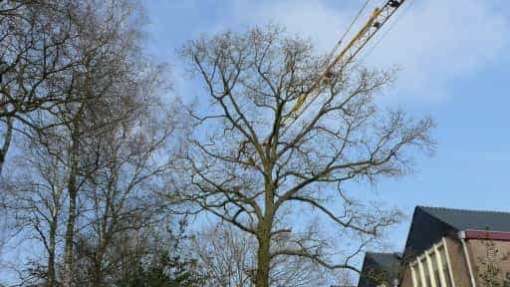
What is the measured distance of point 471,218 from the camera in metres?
22.6

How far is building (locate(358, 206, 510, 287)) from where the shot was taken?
1950 cm

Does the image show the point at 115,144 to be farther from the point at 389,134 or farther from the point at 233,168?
the point at 389,134

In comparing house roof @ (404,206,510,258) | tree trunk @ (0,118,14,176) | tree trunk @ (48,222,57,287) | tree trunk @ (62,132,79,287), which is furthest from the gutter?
tree trunk @ (0,118,14,176)

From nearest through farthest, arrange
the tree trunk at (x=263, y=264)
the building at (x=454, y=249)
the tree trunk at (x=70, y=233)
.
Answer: the tree trunk at (x=70, y=233), the tree trunk at (x=263, y=264), the building at (x=454, y=249)

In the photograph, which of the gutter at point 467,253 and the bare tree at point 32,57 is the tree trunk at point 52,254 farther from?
the gutter at point 467,253

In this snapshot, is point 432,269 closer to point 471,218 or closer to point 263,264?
point 471,218

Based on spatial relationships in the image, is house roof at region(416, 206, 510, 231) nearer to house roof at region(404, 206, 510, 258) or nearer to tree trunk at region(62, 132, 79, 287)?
house roof at region(404, 206, 510, 258)

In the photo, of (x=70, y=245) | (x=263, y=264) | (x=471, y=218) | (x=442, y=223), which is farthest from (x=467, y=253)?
(x=70, y=245)

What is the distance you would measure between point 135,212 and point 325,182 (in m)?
5.87

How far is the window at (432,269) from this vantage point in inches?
856

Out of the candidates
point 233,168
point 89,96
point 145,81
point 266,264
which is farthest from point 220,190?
point 89,96

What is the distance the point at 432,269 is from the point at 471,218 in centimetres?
258

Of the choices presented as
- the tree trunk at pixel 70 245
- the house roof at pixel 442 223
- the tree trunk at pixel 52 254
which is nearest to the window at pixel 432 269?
the house roof at pixel 442 223

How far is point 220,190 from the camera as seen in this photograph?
16.8m
